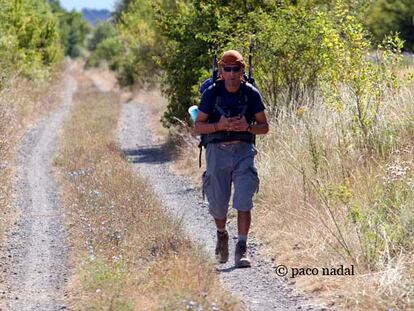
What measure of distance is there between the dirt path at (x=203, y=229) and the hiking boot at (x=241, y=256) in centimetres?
6

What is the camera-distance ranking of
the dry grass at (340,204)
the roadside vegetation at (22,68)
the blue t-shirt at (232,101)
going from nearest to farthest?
the dry grass at (340,204) → the blue t-shirt at (232,101) → the roadside vegetation at (22,68)

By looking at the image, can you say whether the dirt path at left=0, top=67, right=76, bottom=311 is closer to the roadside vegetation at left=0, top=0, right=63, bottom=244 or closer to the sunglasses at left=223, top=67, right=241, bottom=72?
the roadside vegetation at left=0, top=0, right=63, bottom=244

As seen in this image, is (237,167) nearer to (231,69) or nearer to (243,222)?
(243,222)

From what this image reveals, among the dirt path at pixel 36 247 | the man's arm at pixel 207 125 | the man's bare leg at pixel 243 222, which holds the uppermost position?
the man's arm at pixel 207 125

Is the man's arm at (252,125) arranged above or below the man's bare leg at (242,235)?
above

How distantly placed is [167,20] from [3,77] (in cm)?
353

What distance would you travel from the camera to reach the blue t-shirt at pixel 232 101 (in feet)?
26.5

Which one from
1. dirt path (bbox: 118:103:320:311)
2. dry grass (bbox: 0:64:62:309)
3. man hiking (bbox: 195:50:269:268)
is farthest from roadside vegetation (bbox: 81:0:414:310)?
dry grass (bbox: 0:64:62:309)

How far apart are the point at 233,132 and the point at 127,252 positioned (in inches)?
60.5

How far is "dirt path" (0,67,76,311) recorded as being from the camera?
770 centimetres

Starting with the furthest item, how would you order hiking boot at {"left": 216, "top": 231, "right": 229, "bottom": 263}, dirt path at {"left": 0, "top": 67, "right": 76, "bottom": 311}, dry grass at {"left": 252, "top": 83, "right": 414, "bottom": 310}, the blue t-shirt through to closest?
hiking boot at {"left": 216, "top": 231, "right": 229, "bottom": 263} < the blue t-shirt < dirt path at {"left": 0, "top": 67, "right": 76, "bottom": 311} < dry grass at {"left": 252, "top": 83, "right": 414, "bottom": 310}

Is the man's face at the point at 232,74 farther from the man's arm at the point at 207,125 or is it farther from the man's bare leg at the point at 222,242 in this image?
the man's bare leg at the point at 222,242

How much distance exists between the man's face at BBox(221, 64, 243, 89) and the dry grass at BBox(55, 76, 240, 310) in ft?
4.99

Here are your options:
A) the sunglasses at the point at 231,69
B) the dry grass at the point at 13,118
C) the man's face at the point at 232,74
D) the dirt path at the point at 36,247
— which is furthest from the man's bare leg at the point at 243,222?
the dry grass at the point at 13,118
